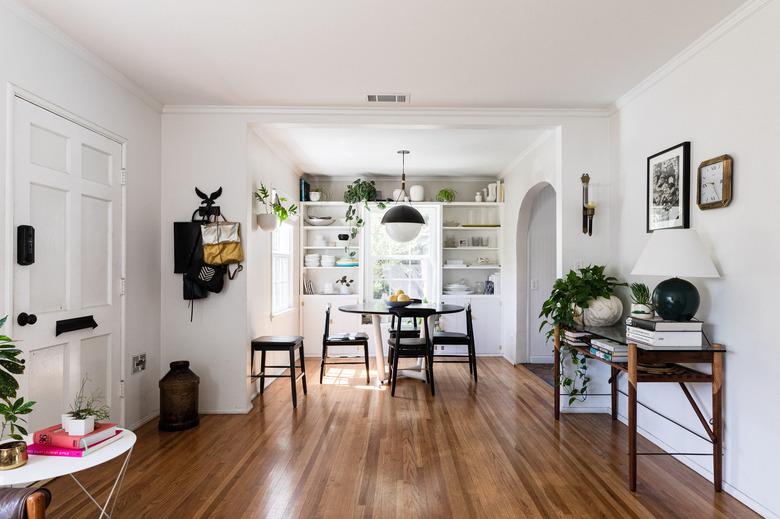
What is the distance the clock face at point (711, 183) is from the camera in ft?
9.39

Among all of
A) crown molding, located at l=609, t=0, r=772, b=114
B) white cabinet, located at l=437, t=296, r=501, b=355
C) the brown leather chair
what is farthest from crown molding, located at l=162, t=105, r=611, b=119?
the brown leather chair

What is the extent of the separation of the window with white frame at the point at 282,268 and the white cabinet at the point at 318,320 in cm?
42

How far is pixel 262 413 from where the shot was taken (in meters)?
4.28

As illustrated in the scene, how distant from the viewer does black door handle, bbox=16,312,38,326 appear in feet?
8.65

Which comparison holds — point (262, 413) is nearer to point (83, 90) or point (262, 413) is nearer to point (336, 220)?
point (83, 90)

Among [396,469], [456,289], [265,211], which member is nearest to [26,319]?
[396,469]

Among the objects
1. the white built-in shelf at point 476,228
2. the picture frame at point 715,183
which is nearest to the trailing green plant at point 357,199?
Result: the white built-in shelf at point 476,228

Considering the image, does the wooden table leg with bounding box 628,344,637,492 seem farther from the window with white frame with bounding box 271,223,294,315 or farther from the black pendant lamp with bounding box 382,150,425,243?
the window with white frame with bounding box 271,223,294,315

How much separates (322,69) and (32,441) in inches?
109

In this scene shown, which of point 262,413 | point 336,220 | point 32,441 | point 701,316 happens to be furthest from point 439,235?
point 32,441

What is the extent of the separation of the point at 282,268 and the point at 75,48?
11.8 feet

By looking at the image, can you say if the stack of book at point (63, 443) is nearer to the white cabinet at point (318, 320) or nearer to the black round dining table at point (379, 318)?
the black round dining table at point (379, 318)

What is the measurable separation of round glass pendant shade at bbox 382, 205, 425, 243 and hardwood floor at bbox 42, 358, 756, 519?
6.31ft

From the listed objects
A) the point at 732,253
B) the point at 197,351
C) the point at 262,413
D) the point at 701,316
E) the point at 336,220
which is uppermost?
the point at 336,220
